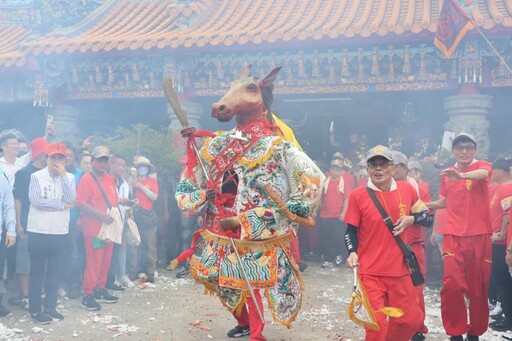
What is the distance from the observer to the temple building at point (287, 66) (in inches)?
352

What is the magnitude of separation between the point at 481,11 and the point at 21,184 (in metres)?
7.46

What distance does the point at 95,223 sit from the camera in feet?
20.2

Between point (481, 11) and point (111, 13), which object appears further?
point (111, 13)

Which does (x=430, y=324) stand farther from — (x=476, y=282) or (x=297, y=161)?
→ (x=297, y=161)

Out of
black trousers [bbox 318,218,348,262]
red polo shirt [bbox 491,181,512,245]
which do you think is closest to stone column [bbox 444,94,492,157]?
black trousers [bbox 318,218,348,262]

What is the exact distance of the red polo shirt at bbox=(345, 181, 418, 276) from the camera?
3.96 meters

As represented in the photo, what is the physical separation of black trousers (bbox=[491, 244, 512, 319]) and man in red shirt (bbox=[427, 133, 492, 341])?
0.87 meters

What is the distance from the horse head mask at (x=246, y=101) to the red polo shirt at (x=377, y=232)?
41.4 inches

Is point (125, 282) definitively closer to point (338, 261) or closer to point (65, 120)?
point (338, 261)

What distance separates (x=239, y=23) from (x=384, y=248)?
721cm

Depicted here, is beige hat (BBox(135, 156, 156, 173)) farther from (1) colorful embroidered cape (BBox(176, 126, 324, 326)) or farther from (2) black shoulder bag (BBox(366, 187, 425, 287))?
(2) black shoulder bag (BBox(366, 187, 425, 287))

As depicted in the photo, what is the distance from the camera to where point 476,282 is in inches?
181

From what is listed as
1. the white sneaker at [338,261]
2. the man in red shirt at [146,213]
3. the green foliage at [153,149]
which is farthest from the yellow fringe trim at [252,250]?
the white sneaker at [338,261]

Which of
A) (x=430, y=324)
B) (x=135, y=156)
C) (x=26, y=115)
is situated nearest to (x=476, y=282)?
(x=430, y=324)
